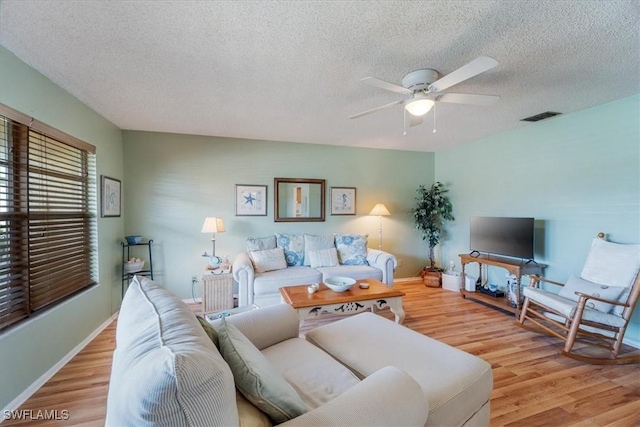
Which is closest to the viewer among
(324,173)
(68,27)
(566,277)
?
(68,27)

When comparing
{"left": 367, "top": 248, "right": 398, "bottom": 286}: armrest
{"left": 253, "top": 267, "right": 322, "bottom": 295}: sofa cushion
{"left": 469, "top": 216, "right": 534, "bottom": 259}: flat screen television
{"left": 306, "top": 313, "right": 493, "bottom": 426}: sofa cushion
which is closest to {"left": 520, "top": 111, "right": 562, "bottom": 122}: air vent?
{"left": 469, "top": 216, "right": 534, "bottom": 259}: flat screen television

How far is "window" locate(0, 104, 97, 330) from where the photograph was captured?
186 cm

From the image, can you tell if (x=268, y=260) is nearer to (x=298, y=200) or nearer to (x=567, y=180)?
(x=298, y=200)

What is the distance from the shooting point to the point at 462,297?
4035mm

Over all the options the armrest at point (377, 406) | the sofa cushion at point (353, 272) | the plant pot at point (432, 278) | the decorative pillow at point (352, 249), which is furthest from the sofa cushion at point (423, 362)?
the plant pot at point (432, 278)

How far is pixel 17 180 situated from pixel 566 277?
5.21 metres

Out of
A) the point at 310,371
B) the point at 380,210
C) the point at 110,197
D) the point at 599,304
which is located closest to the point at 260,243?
the point at 110,197

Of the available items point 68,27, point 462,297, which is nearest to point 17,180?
point 68,27

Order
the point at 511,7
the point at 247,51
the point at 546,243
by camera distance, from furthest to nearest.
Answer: the point at 546,243 < the point at 247,51 < the point at 511,7

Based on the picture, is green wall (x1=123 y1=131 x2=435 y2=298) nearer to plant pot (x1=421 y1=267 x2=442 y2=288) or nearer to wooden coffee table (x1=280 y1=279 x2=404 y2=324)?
plant pot (x1=421 y1=267 x2=442 y2=288)

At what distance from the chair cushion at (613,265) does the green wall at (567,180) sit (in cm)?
24

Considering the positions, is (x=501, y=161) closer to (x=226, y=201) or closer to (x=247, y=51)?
(x=247, y=51)

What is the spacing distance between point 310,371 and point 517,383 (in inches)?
67.0

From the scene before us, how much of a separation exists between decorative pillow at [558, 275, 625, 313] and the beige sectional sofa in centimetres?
191
